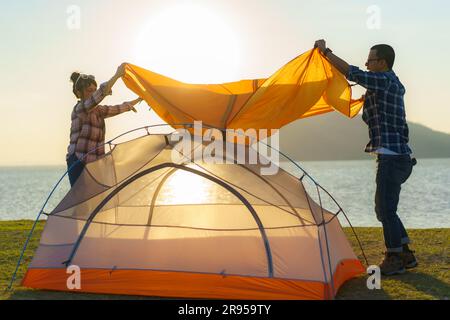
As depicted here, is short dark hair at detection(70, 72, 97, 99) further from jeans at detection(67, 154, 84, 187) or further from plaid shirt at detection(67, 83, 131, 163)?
jeans at detection(67, 154, 84, 187)

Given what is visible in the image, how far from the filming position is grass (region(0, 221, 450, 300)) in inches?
292

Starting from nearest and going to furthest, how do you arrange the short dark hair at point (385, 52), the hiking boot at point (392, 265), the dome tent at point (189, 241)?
the dome tent at point (189, 241)
the short dark hair at point (385, 52)
the hiking boot at point (392, 265)

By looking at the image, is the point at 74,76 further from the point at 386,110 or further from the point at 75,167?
the point at 386,110

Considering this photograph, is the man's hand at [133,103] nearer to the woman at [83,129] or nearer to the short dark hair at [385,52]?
the woman at [83,129]

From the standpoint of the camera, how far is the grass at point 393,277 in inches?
292

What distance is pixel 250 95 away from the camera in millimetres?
7934

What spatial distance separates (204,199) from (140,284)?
214 cm

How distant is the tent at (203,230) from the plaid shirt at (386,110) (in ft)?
1.40

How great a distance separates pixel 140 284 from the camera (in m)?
7.58
